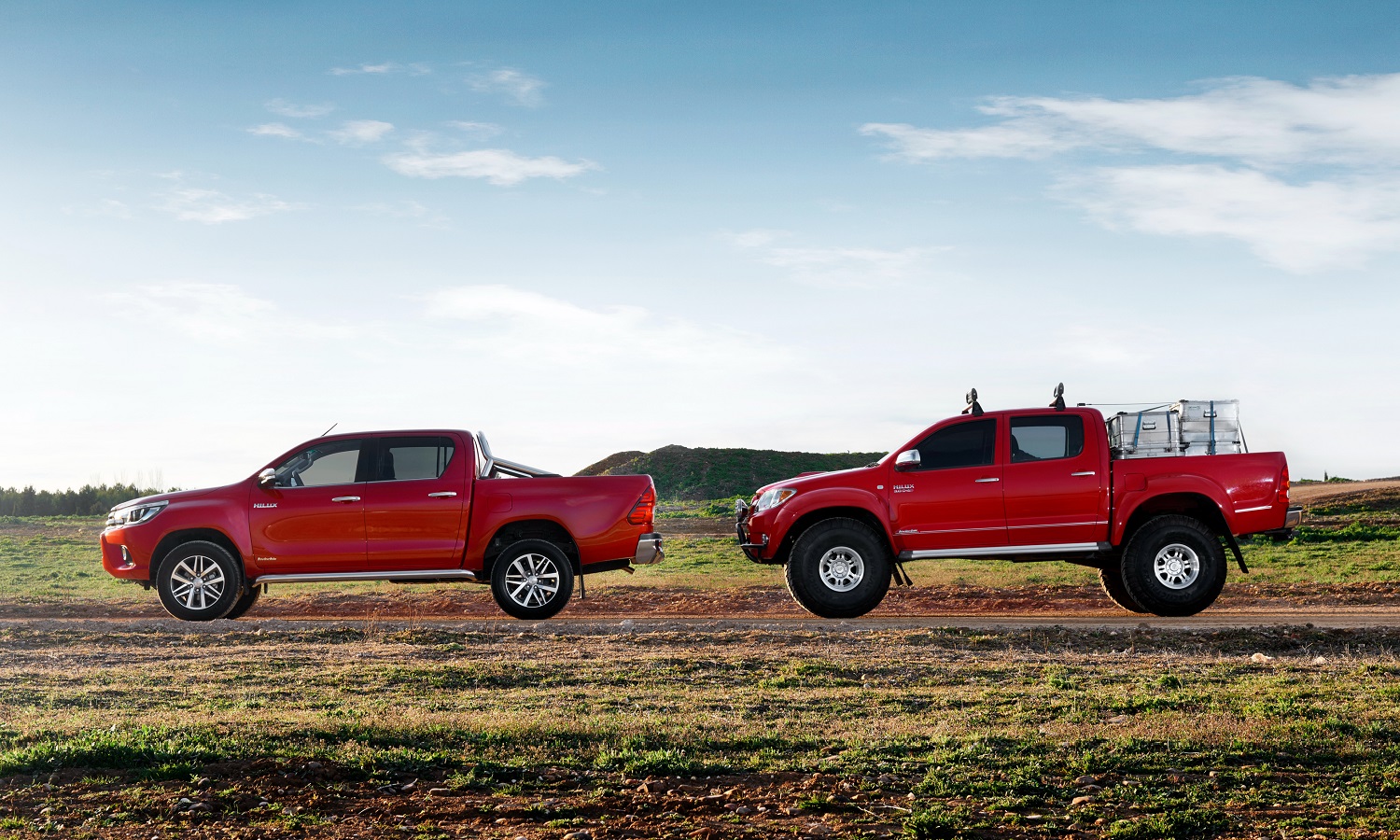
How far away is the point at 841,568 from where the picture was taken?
560 inches

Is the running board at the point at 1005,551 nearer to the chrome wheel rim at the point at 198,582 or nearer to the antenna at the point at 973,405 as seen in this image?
the antenna at the point at 973,405

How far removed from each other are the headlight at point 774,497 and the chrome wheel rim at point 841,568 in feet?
2.58

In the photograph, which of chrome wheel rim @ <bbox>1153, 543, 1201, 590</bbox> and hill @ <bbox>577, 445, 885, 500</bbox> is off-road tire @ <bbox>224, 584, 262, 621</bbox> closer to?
chrome wheel rim @ <bbox>1153, 543, 1201, 590</bbox>

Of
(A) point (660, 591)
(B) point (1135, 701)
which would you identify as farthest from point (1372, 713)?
(A) point (660, 591)

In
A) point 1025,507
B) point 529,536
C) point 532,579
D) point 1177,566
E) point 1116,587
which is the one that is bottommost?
point 1116,587

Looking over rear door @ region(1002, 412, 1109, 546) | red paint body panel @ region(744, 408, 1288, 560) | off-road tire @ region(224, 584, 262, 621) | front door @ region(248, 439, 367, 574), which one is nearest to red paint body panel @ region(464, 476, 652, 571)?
front door @ region(248, 439, 367, 574)

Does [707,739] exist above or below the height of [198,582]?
below

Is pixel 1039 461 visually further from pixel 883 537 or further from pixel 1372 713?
pixel 1372 713

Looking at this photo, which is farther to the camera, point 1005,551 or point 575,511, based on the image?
point 1005,551

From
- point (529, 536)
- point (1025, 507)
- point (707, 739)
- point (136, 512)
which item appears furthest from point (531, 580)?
point (707, 739)

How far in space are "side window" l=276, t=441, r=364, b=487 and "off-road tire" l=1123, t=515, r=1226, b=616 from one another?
8953mm

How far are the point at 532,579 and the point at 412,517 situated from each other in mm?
1521

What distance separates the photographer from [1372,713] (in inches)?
370

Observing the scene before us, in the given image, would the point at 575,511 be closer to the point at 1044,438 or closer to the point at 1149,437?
the point at 1044,438
